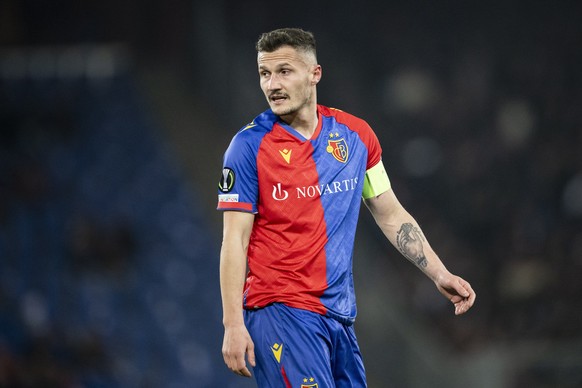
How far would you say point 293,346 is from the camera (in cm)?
403

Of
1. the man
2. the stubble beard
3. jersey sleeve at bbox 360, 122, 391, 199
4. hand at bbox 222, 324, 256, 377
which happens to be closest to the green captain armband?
jersey sleeve at bbox 360, 122, 391, 199

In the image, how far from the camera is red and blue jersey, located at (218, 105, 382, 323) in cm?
406

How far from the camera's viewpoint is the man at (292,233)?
4.02 metres

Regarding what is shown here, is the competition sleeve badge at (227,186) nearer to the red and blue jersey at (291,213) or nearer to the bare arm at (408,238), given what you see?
the red and blue jersey at (291,213)

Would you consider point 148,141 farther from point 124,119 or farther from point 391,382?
point 391,382

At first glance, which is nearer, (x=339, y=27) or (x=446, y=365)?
(x=446, y=365)

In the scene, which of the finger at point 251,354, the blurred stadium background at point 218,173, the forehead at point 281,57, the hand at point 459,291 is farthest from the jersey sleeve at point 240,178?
the blurred stadium background at point 218,173

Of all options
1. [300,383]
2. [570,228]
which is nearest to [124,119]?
[570,228]

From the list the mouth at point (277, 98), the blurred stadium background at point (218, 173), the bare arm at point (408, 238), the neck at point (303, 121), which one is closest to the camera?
the mouth at point (277, 98)

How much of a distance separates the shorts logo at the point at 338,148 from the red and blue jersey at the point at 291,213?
1 centimetres

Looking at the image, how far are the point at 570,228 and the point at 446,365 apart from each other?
7.03 ft

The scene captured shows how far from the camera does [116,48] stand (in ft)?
46.0

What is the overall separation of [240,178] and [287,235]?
1.06 ft

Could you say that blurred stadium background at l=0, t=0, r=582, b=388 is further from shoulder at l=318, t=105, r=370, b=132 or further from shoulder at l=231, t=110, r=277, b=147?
shoulder at l=231, t=110, r=277, b=147
